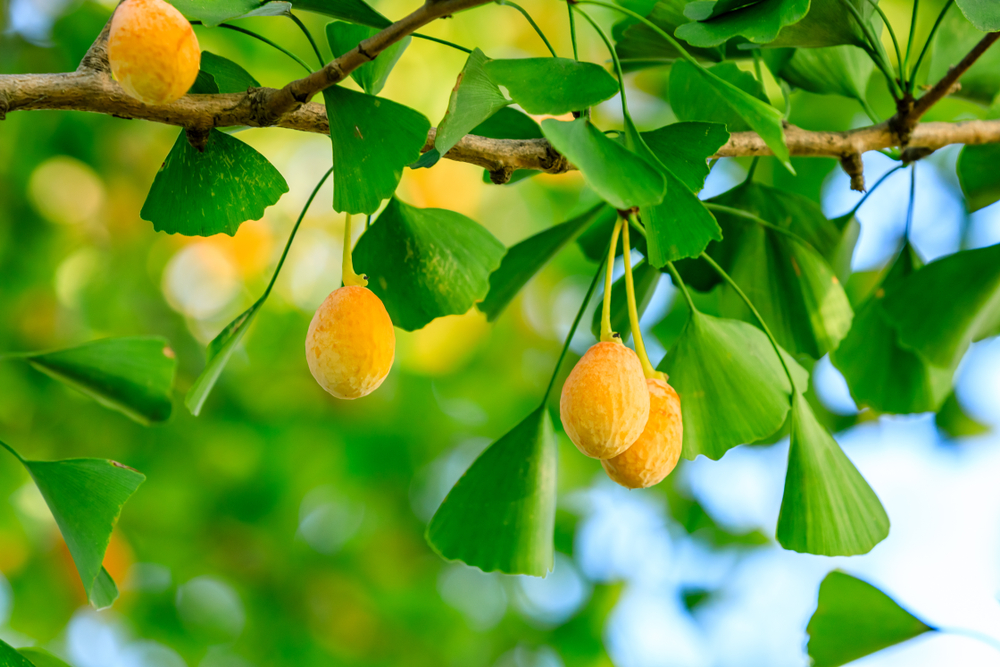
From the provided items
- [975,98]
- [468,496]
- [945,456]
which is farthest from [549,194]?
[468,496]

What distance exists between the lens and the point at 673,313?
119 centimetres

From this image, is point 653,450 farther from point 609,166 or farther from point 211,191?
point 211,191

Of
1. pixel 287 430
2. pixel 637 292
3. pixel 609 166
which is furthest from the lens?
pixel 287 430

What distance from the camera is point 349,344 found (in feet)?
1.36

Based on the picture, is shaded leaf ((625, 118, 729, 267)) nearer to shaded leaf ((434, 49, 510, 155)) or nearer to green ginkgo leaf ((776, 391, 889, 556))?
shaded leaf ((434, 49, 510, 155))

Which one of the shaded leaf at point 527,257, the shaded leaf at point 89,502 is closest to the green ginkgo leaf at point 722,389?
the shaded leaf at point 527,257

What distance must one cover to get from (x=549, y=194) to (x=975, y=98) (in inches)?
46.0

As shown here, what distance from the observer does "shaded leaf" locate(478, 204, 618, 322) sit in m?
0.59

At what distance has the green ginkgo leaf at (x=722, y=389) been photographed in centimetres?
47

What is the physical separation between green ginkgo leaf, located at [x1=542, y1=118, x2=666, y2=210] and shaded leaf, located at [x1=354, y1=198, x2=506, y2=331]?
0.16 metres

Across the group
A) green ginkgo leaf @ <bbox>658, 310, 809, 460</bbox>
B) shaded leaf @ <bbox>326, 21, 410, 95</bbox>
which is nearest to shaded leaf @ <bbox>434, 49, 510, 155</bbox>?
shaded leaf @ <bbox>326, 21, 410, 95</bbox>

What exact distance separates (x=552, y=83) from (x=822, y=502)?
33 centimetres

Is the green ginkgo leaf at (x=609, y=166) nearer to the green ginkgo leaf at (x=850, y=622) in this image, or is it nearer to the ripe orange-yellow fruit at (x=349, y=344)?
the ripe orange-yellow fruit at (x=349, y=344)

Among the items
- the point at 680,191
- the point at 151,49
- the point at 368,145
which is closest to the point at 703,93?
the point at 680,191
